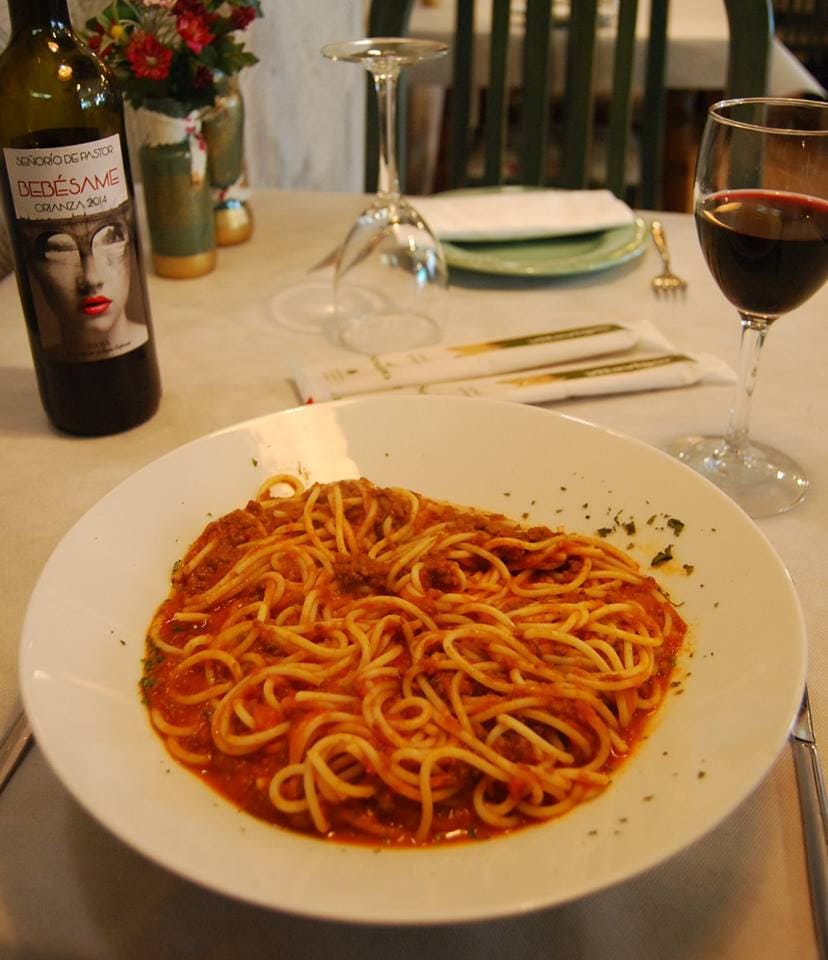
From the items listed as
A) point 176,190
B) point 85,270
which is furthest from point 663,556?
point 176,190

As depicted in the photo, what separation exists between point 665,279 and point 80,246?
97cm

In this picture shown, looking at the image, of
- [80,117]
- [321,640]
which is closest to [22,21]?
[80,117]

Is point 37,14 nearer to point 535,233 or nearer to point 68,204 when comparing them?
point 68,204

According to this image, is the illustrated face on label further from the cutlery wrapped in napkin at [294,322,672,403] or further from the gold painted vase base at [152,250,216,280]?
the gold painted vase base at [152,250,216,280]

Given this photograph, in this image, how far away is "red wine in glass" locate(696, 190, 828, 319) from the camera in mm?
970

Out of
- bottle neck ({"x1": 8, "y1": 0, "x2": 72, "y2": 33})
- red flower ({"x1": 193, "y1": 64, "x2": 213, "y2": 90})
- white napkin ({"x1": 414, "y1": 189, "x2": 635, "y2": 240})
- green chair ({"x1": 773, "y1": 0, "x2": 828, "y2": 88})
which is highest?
bottle neck ({"x1": 8, "y1": 0, "x2": 72, "y2": 33})

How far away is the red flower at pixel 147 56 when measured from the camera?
1.38m

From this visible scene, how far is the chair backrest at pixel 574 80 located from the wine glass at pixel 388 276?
30.1 inches

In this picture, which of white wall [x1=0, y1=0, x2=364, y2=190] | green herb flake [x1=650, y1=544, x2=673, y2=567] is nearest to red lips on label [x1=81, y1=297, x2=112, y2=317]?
green herb flake [x1=650, y1=544, x2=673, y2=567]

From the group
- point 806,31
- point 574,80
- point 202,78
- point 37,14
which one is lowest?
point 806,31

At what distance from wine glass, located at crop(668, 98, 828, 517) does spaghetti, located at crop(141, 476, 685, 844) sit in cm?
29

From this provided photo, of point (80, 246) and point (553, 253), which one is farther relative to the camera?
point (553, 253)

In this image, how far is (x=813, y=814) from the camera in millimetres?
705

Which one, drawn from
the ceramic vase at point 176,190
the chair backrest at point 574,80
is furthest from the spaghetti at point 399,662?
the chair backrest at point 574,80
